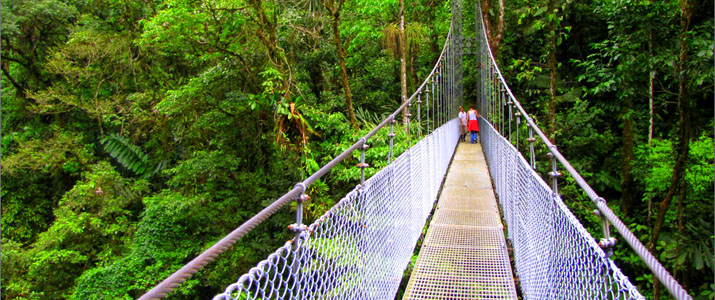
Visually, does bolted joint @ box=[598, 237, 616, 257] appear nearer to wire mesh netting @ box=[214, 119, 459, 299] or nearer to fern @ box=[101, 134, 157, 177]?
wire mesh netting @ box=[214, 119, 459, 299]

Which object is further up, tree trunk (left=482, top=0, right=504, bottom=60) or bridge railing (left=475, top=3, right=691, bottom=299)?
tree trunk (left=482, top=0, right=504, bottom=60)

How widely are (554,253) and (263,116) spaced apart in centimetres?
604

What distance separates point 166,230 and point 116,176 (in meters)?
2.77

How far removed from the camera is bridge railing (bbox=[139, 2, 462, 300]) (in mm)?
832

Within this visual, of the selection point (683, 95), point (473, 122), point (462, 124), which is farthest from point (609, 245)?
point (462, 124)

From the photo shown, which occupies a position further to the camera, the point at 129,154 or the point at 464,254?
the point at 129,154

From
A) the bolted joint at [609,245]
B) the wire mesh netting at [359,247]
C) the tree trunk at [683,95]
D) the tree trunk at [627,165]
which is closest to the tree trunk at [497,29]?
the tree trunk at [627,165]

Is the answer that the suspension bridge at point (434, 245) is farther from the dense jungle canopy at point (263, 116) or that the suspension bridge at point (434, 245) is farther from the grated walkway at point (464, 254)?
the dense jungle canopy at point (263, 116)

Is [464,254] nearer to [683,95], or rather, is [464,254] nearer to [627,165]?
[683,95]

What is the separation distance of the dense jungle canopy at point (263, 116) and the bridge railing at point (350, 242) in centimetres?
266

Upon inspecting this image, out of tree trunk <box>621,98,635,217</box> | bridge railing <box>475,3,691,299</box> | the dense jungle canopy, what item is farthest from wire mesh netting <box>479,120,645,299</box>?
tree trunk <box>621,98,635,217</box>

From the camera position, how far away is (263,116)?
7047 millimetres

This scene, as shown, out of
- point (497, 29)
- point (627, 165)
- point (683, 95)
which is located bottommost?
point (627, 165)

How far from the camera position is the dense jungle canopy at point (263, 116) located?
5293 millimetres
